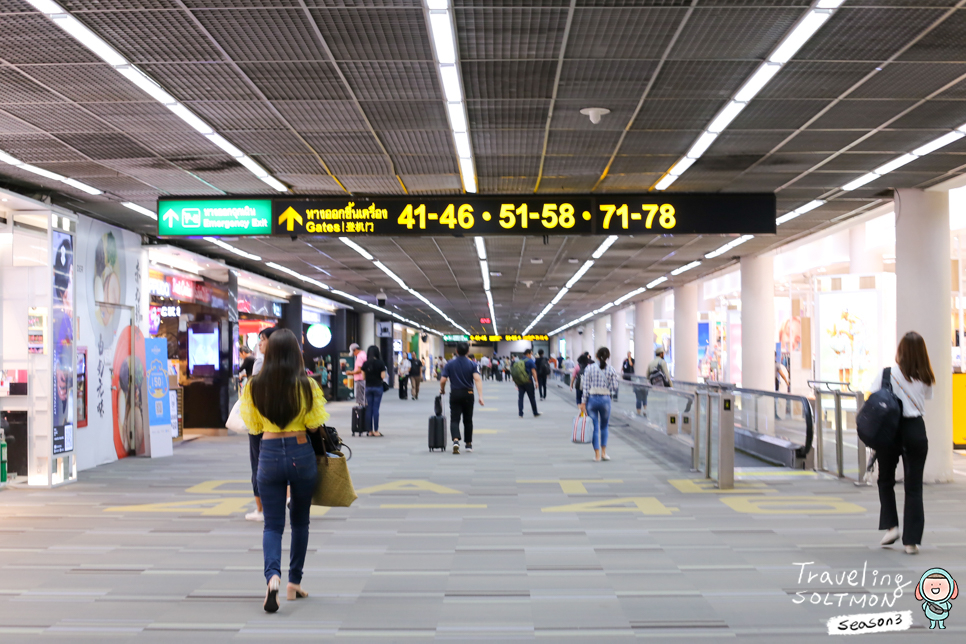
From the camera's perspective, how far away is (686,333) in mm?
26797

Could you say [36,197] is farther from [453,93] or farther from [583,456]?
[583,456]

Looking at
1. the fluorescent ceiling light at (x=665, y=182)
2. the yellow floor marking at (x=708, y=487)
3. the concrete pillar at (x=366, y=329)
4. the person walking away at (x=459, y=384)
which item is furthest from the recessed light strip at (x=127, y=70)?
the concrete pillar at (x=366, y=329)

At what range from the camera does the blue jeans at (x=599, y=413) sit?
484 inches

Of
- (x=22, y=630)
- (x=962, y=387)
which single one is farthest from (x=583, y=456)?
(x=22, y=630)

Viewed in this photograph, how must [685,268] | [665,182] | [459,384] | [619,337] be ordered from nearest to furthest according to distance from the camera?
[665,182] → [459,384] → [685,268] → [619,337]

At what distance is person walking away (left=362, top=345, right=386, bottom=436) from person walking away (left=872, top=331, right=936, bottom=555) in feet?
35.1

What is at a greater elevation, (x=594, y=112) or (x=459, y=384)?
(x=594, y=112)

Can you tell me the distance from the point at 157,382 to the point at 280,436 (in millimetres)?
9884

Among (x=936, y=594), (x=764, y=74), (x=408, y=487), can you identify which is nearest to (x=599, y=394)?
(x=408, y=487)

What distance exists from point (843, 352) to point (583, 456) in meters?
6.20

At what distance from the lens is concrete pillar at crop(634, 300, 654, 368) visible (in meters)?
33.0

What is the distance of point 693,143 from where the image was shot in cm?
855

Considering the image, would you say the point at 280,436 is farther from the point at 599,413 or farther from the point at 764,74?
the point at 599,413

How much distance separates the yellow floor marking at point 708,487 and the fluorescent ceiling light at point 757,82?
4.55 m
